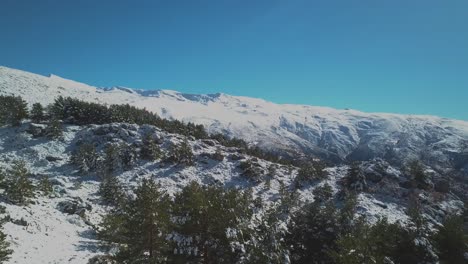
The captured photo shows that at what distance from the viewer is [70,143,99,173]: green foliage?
234ft

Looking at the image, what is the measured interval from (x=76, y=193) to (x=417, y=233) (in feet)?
169

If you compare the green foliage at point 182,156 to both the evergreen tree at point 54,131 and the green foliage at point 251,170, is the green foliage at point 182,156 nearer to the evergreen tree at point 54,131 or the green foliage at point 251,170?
the green foliage at point 251,170

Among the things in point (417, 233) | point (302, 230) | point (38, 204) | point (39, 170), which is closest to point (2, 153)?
point (39, 170)

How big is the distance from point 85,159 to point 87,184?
9.48 meters

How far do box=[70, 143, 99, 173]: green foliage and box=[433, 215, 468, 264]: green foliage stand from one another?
6470 cm

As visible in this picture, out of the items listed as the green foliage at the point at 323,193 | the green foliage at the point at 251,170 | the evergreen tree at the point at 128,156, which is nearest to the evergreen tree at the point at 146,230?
the evergreen tree at the point at 128,156

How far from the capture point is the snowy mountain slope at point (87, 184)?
33.0 metres

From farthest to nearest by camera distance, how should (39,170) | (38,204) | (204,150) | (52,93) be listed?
1. (52,93)
2. (204,150)
3. (39,170)
4. (38,204)

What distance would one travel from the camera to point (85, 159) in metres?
72.0

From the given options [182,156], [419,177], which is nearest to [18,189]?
[182,156]

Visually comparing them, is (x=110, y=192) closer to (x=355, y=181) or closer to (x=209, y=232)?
(x=209, y=232)

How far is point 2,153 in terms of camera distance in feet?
239

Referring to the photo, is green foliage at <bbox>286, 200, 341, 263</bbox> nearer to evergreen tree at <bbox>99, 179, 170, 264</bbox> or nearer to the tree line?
evergreen tree at <bbox>99, 179, 170, 264</bbox>

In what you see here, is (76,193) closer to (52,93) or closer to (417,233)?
(417,233)
